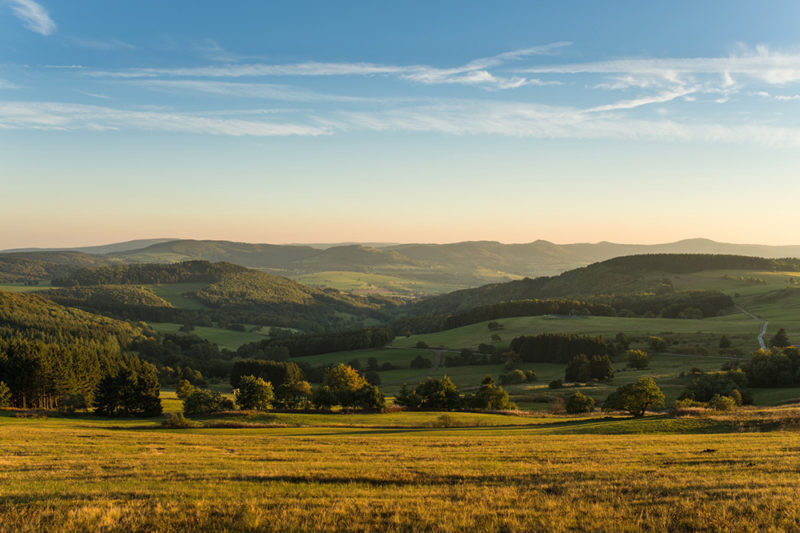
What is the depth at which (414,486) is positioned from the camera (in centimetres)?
1759

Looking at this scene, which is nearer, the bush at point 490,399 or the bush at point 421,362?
the bush at point 490,399

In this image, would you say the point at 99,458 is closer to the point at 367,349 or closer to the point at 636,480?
the point at 636,480

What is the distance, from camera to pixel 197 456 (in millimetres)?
27016

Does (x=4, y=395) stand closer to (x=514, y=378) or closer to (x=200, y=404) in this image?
(x=200, y=404)

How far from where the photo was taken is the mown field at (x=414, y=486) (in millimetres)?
12688

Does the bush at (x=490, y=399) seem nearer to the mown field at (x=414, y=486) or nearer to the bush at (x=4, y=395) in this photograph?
the mown field at (x=414, y=486)

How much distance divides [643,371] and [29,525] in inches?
4857

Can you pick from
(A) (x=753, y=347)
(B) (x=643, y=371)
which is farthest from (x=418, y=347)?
(A) (x=753, y=347)

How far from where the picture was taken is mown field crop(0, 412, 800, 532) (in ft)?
41.6

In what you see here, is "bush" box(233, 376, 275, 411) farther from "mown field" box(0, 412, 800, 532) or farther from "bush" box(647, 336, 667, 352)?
"bush" box(647, 336, 667, 352)

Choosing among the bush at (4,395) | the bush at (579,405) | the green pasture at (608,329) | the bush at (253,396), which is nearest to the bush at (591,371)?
the green pasture at (608,329)

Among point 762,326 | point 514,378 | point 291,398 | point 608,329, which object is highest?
point 762,326

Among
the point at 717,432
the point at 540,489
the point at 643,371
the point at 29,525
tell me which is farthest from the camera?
the point at 643,371

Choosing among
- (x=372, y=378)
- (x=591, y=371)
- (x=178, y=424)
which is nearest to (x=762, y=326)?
(x=591, y=371)
